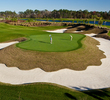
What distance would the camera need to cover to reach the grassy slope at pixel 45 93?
1003 centimetres

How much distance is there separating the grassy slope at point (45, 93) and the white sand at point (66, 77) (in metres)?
1.57

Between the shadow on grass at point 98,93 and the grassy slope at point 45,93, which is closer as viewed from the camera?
the grassy slope at point 45,93

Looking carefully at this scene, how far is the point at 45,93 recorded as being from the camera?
10.8 metres

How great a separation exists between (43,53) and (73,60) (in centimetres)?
500

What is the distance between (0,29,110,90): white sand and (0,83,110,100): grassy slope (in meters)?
1.57

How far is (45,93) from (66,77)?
4578 mm

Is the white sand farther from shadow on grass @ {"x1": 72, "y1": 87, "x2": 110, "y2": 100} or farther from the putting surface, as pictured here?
the putting surface

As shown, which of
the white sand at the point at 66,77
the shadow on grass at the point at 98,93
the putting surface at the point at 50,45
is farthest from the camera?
the putting surface at the point at 50,45

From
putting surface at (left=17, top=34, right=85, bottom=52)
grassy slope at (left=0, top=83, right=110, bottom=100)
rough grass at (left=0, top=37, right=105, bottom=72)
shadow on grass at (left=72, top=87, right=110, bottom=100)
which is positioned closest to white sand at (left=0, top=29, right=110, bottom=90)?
shadow on grass at (left=72, top=87, right=110, bottom=100)

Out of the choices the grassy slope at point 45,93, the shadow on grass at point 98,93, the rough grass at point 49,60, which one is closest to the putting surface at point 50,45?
the rough grass at point 49,60

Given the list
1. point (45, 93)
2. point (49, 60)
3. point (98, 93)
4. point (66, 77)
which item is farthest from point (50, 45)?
point (98, 93)

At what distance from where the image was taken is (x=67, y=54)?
18297 millimetres

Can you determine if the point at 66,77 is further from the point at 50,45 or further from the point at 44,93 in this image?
the point at 50,45

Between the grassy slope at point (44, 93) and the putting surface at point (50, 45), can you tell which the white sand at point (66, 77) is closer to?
the grassy slope at point (44, 93)
